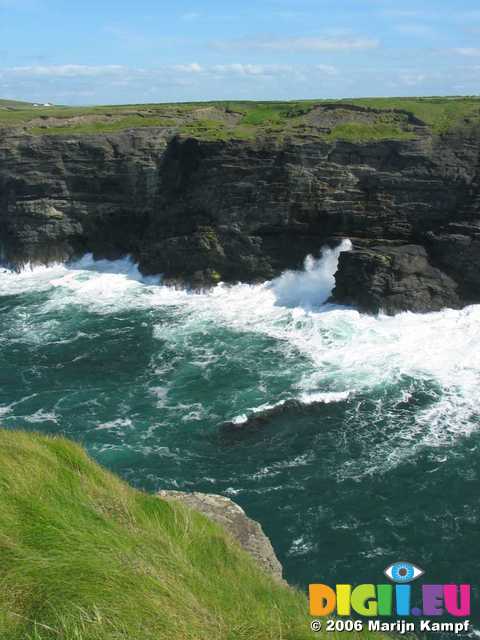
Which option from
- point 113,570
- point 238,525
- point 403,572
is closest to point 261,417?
point 403,572

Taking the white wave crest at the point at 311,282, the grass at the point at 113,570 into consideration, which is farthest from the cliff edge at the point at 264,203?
the grass at the point at 113,570

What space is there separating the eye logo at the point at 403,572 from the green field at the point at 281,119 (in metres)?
35.0

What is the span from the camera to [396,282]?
39.7 meters

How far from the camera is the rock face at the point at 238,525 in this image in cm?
1230

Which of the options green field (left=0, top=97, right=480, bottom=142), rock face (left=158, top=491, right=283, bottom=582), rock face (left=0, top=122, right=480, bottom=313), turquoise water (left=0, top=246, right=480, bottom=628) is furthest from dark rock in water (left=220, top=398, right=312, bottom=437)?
green field (left=0, top=97, right=480, bottom=142)

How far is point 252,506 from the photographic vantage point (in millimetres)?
21625

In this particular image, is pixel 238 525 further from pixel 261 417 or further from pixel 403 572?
pixel 261 417

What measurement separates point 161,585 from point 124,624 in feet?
2.68

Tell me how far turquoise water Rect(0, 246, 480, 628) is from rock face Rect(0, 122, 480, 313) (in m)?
2.67

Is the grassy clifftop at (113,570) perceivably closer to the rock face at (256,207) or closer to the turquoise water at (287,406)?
the turquoise water at (287,406)

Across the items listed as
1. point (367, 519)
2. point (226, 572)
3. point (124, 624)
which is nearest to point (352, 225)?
point (367, 519)

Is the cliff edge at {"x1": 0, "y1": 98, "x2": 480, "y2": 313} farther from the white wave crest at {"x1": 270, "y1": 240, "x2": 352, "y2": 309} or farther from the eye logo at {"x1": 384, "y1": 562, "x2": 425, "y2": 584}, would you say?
the eye logo at {"x1": 384, "y1": 562, "x2": 425, "y2": 584}

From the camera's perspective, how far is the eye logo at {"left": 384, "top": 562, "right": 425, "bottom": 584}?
1733cm

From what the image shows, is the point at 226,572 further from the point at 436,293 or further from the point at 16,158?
the point at 16,158
